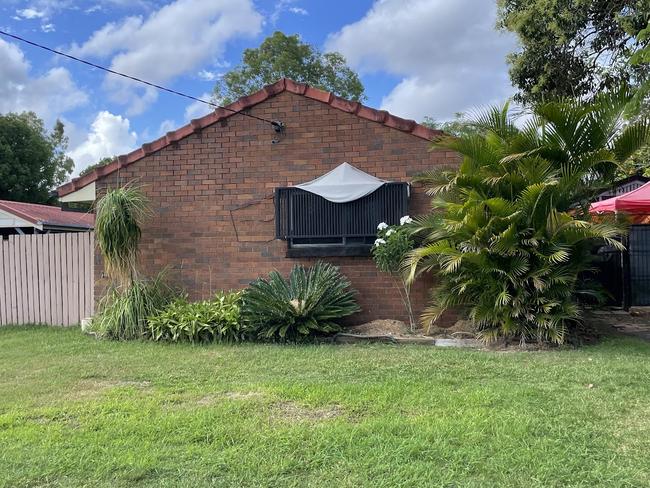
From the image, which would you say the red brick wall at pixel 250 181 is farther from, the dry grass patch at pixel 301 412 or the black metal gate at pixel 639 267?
the black metal gate at pixel 639 267

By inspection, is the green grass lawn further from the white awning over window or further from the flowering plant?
the white awning over window

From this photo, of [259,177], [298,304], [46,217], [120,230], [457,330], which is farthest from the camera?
[46,217]

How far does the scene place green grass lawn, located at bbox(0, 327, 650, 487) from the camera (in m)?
3.28

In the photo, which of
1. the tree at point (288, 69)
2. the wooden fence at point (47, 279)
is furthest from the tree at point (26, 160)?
the wooden fence at point (47, 279)

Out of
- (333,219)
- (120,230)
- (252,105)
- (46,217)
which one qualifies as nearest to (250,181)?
(252,105)

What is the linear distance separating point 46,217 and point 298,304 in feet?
39.5

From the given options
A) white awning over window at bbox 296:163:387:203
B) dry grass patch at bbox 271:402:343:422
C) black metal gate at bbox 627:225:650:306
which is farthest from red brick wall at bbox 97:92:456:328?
black metal gate at bbox 627:225:650:306

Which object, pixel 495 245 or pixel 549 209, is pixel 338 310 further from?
pixel 549 209

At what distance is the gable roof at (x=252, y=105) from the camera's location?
8.41 m

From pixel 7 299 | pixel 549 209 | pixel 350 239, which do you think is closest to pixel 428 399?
pixel 549 209

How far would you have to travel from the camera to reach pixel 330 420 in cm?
418

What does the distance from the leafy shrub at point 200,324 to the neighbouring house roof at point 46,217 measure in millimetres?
7079

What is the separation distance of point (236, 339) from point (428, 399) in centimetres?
368

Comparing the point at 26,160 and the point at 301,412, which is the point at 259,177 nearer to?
the point at 301,412
